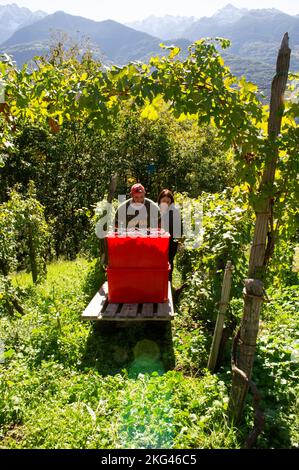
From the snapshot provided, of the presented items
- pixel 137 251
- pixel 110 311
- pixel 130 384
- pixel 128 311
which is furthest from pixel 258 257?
pixel 110 311

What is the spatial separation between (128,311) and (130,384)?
5.09 feet

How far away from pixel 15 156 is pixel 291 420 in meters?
16.5

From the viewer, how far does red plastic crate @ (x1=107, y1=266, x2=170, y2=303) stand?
5.97 metres

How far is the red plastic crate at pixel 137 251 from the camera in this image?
5.81 m

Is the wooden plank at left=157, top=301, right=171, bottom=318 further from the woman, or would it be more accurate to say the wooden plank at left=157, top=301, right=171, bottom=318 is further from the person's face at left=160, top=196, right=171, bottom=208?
the person's face at left=160, top=196, right=171, bottom=208

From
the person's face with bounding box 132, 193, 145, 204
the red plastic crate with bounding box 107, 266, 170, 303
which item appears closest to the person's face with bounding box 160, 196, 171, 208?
the person's face with bounding box 132, 193, 145, 204

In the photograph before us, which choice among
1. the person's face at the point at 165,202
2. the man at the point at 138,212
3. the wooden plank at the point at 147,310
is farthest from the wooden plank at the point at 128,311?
the person's face at the point at 165,202

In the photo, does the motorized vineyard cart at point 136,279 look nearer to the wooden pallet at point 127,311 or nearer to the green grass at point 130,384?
the wooden pallet at point 127,311

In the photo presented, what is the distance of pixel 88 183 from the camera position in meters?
19.7

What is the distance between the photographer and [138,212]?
766 centimetres

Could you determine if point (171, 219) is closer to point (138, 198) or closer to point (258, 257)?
point (138, 198)

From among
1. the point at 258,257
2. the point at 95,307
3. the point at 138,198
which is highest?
the point at 258,257
